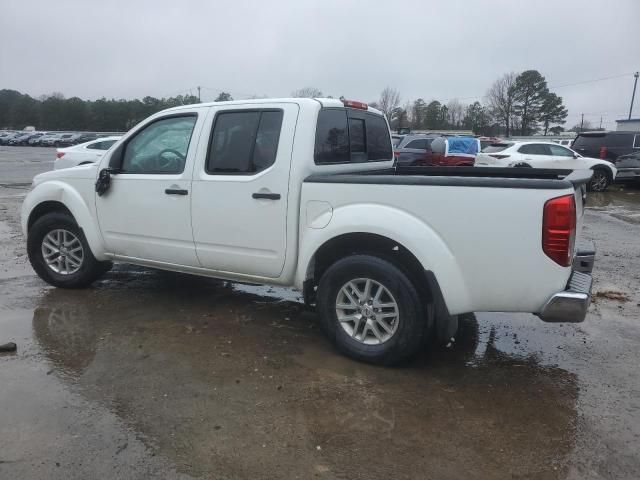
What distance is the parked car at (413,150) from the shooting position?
1786 centimetres

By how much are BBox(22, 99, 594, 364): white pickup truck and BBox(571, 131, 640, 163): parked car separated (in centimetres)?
1576

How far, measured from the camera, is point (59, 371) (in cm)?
384

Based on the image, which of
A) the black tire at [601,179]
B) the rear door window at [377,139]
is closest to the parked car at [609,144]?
the black tire at [601,179]

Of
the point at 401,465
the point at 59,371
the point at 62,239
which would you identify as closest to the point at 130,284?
the point at 62,239

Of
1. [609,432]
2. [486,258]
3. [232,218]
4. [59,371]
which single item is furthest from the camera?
[232,218]

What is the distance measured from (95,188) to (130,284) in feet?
4.26

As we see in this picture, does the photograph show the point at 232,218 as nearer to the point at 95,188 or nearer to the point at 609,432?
the point at 95,188

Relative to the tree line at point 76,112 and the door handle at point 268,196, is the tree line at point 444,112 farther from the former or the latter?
the door handle at point 268,196

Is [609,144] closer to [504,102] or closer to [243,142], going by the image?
[243,142]

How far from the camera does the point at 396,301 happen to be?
378cm

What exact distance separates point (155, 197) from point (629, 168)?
54.4ft

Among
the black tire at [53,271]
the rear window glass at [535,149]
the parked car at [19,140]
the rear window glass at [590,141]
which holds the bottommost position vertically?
the parked car at [19,140]

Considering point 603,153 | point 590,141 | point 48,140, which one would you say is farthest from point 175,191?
point 48,140

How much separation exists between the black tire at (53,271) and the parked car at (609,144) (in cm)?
1756
